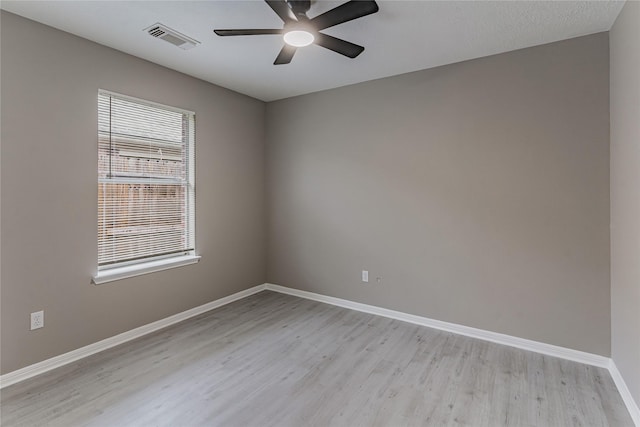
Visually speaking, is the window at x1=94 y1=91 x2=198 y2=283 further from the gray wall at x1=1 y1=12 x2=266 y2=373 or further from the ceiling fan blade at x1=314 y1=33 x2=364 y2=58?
the ceiling fan blade at x1=314 y1=33 x2=364 y2=58

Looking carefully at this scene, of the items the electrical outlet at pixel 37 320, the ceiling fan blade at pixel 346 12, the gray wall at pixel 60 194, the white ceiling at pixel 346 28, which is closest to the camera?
the ceiling fan blade at pixel 346 12

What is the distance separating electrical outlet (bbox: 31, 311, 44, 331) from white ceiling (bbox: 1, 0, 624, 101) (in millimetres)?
2191

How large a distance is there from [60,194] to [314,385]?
2451mm

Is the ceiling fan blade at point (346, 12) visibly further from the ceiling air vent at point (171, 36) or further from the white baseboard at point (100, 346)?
the white baseboard at point (100, 346)

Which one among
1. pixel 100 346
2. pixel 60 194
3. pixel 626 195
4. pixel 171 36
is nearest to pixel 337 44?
pixel 171 36

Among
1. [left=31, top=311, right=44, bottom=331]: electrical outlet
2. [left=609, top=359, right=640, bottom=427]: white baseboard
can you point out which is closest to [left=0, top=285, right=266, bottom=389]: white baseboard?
[left=31, top=311, right=44, bottom=331]: electrical outlet

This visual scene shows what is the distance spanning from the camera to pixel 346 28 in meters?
2.49

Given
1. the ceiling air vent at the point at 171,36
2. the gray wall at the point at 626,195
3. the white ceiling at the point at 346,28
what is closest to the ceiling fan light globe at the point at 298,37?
the white ceiling at the point at 346,28

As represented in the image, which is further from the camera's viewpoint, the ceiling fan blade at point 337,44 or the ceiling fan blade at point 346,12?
the ceiling fan blade at point 337,44

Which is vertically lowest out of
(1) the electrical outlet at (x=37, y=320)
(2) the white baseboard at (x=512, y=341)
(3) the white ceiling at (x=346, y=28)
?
(2) the white baseboard at (x=512, y=341)

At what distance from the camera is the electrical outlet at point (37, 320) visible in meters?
2.42

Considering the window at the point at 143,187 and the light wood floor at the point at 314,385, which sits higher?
the window at the point at 143,187

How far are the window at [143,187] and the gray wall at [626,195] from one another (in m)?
3.69

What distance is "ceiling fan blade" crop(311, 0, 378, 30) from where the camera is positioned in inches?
70.6
